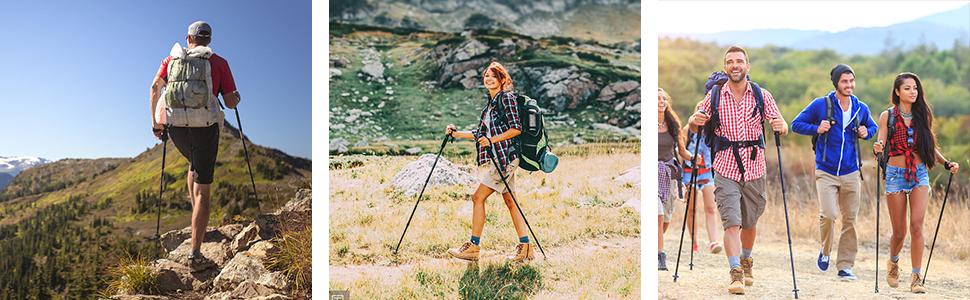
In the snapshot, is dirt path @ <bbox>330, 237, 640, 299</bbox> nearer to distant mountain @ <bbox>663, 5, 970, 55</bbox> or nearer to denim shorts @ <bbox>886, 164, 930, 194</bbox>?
denim shorts @ <bbox>886, 164, 930, 194</bbox>

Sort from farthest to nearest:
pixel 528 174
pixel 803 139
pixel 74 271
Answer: pixel 803 139
pixel 528 174
pixel 74 271

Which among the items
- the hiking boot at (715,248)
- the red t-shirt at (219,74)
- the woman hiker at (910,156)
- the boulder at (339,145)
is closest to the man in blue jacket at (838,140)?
the woman hiker at (910,156)

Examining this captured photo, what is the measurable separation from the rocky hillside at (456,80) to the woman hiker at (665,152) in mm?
439

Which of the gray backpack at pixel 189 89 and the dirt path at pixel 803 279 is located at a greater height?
the gray backpack at pixel 189 89

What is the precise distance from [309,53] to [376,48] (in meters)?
0.54

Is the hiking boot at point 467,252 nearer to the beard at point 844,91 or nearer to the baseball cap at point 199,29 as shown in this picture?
the baseball cap at point 199,29

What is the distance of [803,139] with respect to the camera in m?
13.9

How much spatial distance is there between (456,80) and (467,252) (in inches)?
54.2

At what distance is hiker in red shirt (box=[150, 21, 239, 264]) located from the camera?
6.88 m

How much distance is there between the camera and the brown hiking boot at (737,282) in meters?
7.18

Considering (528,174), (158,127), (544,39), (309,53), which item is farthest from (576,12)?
(158,127)

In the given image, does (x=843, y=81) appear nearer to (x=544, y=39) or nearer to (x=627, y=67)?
(x=627, y=67)

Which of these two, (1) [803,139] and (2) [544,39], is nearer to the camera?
(2) [544,39]

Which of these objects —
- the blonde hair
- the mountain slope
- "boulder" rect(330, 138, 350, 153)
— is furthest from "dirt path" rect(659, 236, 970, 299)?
the mountain slope
